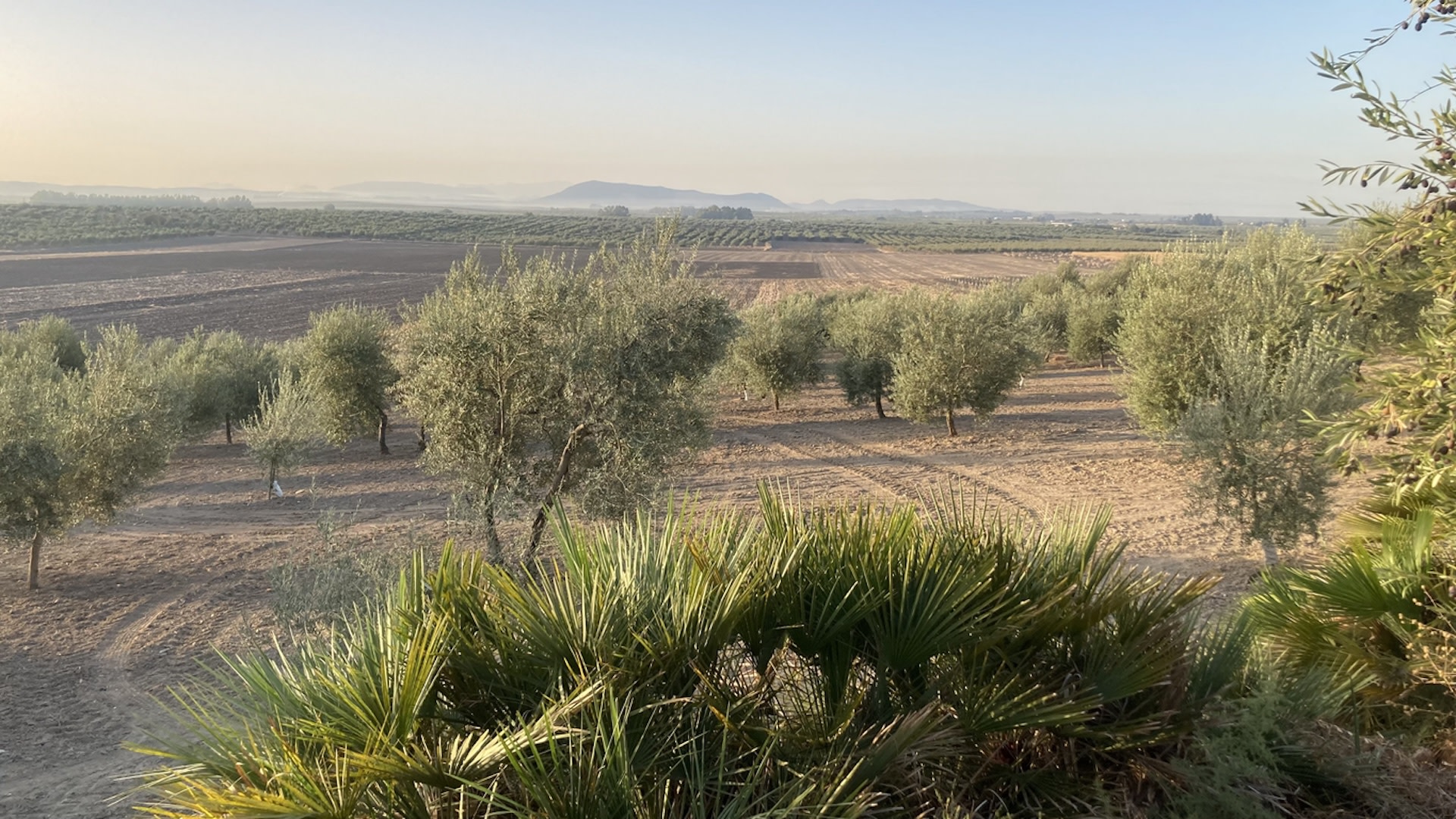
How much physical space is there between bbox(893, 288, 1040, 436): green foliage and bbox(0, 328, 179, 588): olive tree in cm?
1727

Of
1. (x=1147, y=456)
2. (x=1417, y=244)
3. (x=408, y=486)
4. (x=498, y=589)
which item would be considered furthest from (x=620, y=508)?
(x=1147, y=456)

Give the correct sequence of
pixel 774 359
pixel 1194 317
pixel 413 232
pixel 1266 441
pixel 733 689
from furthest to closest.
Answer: pixel 413 232 → pixel 774 359 → pixel 1194 317 → pixel 1266 441 → pixel 733 689

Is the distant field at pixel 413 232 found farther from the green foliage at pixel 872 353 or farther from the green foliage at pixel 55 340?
the green foliage at pixel 872 353

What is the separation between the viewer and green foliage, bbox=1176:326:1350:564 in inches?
442

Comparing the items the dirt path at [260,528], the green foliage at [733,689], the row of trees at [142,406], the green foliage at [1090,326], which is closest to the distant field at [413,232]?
the green foliage at [1090,326]

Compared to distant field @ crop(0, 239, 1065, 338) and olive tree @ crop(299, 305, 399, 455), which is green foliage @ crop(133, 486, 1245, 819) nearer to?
olive tree @ crop(299, 305, 399, 455)

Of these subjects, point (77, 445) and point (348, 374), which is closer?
point (77, 445)

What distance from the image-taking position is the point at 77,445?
1307 centimetres

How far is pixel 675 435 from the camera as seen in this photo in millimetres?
10539

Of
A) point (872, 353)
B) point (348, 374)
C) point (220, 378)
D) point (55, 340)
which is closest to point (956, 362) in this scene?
point (872, 353)

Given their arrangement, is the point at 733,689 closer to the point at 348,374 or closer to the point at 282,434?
the point at 282,434

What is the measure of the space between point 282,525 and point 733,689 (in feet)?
53.1

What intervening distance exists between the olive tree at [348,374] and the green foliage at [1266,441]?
18.9 meters

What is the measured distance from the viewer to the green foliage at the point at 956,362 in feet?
74.3
